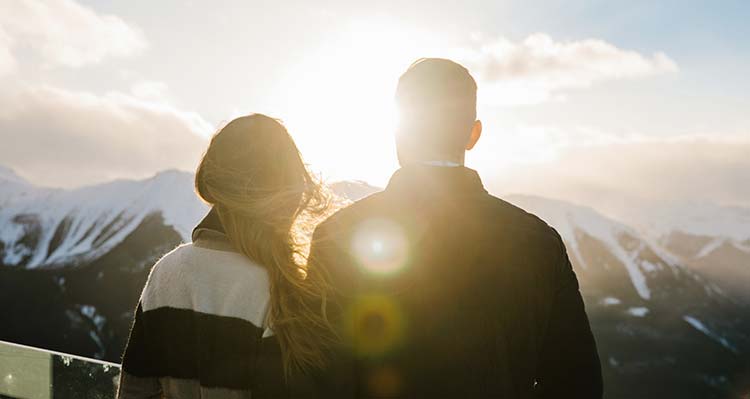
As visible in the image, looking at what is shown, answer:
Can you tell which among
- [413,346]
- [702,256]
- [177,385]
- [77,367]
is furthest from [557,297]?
[702,256]

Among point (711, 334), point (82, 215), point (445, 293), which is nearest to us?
point (445, 293)

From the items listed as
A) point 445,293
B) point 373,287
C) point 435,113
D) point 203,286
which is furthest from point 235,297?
point 435,113

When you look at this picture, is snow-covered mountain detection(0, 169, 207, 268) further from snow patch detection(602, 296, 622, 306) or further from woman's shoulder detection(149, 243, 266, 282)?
woman's shoulder detection(149, 243, 266, 282)

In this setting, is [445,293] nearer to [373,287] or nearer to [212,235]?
[373,287]

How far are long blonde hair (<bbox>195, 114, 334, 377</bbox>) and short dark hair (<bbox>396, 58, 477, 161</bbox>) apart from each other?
0.50 m

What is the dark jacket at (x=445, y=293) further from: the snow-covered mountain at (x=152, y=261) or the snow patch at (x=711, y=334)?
the snow patch at (x=711, y=334)

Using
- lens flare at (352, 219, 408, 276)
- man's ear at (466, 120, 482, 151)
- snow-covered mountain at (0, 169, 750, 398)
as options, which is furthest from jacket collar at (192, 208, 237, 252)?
snow-covered mountain at (0, 169, 750, 398)

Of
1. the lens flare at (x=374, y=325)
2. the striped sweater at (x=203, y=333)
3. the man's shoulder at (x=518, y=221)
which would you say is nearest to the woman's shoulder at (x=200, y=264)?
the striped sweater at (x=203, y=333)

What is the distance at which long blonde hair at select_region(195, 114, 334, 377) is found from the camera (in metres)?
A: 2.02

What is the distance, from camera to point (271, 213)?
2.08 m

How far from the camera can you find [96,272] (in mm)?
104812

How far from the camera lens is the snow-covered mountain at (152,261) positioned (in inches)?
3642

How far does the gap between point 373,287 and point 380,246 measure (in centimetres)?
12

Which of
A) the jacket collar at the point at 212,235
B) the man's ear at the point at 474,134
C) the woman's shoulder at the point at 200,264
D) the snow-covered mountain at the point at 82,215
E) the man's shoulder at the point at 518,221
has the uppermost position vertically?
the man's ear at the point at 474,134
